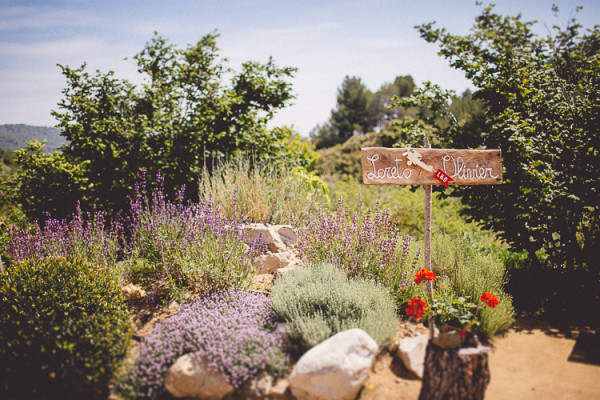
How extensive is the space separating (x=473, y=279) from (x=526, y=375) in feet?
3.19

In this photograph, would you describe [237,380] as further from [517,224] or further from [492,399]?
[517,224]

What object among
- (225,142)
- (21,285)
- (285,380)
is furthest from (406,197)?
(21,285)

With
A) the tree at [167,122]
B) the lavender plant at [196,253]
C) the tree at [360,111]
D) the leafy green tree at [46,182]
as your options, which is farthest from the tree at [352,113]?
the lavender plant at [196,253]

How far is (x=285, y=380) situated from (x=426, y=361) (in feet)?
2.99

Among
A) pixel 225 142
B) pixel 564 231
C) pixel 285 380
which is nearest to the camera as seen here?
pixel 285 380

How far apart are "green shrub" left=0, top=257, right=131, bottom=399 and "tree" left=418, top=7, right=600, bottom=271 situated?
3.64m

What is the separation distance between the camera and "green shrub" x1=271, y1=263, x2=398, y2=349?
2.52 metres

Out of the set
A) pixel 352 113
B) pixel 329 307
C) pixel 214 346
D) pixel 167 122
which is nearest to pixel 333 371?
pixel 329 307

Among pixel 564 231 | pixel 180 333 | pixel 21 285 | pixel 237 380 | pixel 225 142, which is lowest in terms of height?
pixel 237 380

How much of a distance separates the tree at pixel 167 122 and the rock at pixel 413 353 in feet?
14.1

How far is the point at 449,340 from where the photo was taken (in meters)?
2.14

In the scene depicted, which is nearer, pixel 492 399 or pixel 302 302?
pixel 492 399

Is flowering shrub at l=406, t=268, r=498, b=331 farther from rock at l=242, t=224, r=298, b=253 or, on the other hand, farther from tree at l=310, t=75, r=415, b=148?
tree at l=310, t=75, r=415, b=148

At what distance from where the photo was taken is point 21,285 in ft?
9.37
